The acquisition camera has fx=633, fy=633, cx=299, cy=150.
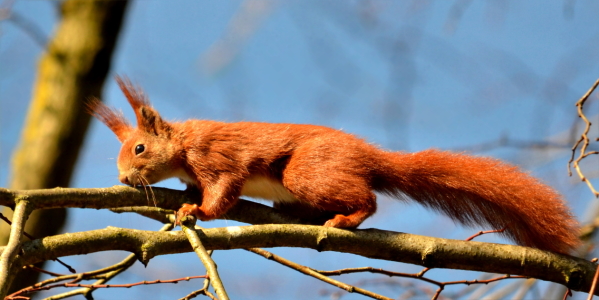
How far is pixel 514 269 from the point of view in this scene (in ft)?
9.87

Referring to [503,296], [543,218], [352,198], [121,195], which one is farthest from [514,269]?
[121,195]

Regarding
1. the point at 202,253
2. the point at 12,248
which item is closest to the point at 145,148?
the point at 202,253

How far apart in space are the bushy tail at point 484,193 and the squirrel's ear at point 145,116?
4.98 ft

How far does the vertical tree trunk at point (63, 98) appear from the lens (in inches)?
210

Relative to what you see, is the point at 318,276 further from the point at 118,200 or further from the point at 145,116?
the point at 145,116

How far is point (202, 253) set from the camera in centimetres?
247

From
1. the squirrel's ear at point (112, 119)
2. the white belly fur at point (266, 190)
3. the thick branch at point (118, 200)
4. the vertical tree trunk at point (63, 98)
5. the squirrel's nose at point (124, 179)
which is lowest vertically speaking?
the thick branch at point (118, 200)

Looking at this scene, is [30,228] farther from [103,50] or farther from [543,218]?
[543,218]

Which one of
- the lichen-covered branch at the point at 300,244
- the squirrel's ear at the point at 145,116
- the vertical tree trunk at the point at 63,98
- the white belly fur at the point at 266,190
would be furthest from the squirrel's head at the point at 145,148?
the vertical tree trunk at the point at 63,98

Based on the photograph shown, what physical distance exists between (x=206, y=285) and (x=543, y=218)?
1.83 m

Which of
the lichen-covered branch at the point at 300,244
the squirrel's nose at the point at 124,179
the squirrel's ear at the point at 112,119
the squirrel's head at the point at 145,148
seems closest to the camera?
the lichen-covered branch at the point at 300,244

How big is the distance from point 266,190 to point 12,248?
206 centimetres

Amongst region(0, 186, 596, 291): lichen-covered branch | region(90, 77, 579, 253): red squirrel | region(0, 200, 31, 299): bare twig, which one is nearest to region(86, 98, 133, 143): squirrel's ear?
region(90, 77, 579, 253): red squirrel

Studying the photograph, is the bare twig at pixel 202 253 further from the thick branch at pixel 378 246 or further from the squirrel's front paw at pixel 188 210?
the squirrel's front paw at pixel 188 210
